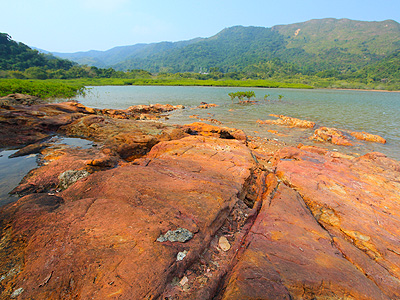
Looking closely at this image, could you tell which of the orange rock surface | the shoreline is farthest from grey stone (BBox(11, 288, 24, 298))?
the orange rock surface

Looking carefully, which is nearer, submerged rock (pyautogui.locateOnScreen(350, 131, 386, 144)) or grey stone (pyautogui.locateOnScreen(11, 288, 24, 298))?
grey stone (pyautogui.locateOnScreen(11, 288, 24, 298))

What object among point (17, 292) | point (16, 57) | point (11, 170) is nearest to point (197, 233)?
point (17, 292)

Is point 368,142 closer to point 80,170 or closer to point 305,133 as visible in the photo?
point 305,133

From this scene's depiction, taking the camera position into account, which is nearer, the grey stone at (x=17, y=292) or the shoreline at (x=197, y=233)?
the grey stone at (x=17, y=292)

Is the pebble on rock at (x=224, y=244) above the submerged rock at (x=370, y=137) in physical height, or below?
above

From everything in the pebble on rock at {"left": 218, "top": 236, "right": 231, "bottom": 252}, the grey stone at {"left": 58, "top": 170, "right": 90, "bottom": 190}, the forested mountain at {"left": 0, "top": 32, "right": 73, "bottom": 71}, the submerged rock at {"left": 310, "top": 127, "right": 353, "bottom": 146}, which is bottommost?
the submerged rock at {"left": 310, "top": 127, "right": 353, "bottom": 146}

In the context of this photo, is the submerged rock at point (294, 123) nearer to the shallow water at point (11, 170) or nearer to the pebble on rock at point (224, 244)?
the pebble on rock at point (224, 244)

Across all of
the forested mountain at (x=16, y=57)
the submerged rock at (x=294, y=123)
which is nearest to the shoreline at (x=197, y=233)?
the submerged rock at (x=294, y=123)

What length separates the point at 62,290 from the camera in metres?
2.33

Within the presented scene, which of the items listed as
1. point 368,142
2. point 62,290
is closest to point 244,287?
point 62,290

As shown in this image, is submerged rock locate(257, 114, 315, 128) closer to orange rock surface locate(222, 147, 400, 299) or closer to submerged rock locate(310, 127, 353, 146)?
submerged rock locate(310, 127, 353, 146)

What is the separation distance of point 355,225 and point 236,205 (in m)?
2.79

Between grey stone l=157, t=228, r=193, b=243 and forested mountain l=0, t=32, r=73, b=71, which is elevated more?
forested mountain l=0, t=32, r=73, b=71

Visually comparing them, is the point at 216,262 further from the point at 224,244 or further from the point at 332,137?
the point at 332,137
